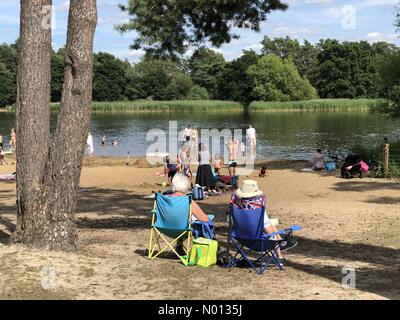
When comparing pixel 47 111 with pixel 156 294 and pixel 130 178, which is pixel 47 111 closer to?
pixel 156 294

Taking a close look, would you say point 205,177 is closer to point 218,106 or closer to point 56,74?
point 218,106

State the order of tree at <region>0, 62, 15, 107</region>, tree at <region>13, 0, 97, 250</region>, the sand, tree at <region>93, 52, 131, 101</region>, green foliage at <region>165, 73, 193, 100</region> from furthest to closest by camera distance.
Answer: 1. green foliage at <region>165, 73, 193, 100</region>
2. tree at <region>93, 52, 131, 101</region>
3. tree at <region>0, 62, 15, 107</region>
4. tree at <region>13, 0, 97, 250</region>
5. the sand

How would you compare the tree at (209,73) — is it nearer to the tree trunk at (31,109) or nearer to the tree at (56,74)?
the tree at (56,74)

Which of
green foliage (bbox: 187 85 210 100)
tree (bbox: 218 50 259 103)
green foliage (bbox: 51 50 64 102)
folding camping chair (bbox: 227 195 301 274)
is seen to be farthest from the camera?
green foliage (bbox: 187 85 210 100)

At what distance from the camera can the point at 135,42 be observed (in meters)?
12.8

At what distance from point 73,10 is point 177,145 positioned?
30344mm

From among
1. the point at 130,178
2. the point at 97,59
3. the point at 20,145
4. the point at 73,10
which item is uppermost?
the point at 97,59

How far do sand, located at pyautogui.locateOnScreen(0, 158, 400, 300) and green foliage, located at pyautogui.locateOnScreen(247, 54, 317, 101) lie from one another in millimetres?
81371

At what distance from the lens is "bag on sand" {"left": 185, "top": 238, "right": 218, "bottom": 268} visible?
679 cm

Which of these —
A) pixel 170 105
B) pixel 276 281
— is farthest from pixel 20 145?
pixel 170 105

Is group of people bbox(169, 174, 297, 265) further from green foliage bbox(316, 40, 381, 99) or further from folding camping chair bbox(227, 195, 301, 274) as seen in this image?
green foliage bbox(316, 40, 381, 99)

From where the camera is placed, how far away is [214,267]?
6.81 metres

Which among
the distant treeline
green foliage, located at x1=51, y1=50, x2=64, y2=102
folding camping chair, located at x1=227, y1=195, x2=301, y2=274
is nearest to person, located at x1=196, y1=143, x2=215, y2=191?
folding camping chair, located at x1=227, y1=195, x2=301, y2=274
